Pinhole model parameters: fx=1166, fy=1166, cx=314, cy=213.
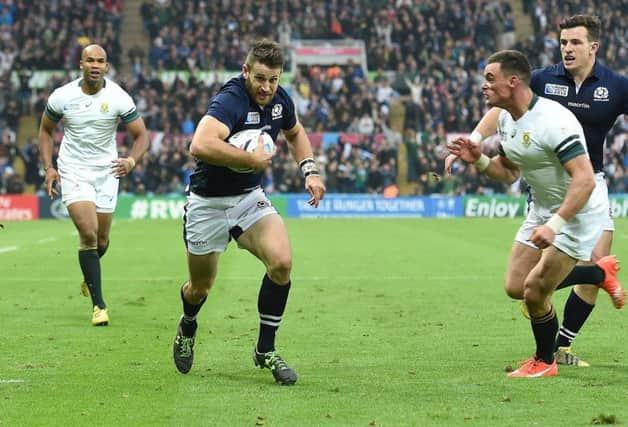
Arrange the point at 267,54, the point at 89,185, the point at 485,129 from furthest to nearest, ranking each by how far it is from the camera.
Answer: the point at 89,185 → the point at 485,129 → the point at 267,54

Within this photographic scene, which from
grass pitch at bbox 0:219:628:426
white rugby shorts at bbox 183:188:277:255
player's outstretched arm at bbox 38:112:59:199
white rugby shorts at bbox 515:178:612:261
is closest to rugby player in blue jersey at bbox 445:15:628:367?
grass pitch at bbox 0:219:628:426

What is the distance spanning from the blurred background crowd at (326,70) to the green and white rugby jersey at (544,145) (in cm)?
2809

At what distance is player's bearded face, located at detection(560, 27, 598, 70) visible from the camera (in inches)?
336

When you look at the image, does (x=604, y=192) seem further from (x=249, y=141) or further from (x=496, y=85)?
(x=249, y=141)

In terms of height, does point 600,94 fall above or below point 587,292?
above

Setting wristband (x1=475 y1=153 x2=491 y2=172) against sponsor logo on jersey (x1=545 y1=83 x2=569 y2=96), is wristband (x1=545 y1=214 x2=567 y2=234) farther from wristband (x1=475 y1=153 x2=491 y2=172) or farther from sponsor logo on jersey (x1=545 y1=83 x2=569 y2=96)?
sponsor logo on jersey (x1=545 y1=83 x2=569 y2=96)

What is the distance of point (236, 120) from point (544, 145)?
6.59ft

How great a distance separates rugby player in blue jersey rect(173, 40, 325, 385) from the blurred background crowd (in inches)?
1096

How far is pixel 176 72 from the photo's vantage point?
40938 millimetres

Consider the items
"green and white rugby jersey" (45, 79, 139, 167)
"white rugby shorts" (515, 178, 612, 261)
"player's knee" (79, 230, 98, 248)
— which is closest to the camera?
"white rugby shorts" (515, 178, 612, 261)

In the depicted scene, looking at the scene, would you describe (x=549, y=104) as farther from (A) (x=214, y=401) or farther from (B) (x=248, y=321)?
(B) (x=248, y=321)

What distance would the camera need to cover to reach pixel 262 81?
761cm

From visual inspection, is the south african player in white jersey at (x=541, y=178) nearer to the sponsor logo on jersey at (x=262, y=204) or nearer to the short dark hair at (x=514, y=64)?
the short dark hair at (x=514, y=64)

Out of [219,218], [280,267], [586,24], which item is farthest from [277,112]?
[586,24]
